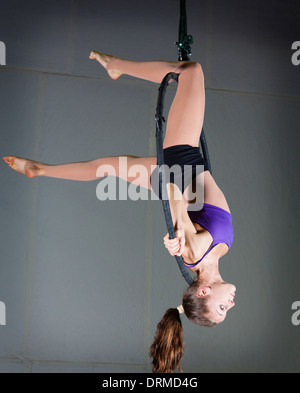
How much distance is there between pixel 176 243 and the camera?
7.02ft

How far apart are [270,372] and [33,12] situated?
327 centimetres

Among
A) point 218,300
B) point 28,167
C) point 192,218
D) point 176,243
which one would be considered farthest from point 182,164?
point 28,167

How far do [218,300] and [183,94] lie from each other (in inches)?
40.2

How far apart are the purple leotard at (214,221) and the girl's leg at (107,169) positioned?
1.53 feet

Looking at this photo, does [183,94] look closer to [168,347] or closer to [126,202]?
[168,347]

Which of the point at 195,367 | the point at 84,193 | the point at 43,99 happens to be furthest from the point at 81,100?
the point at 195,367

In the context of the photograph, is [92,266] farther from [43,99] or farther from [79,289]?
[43,99]

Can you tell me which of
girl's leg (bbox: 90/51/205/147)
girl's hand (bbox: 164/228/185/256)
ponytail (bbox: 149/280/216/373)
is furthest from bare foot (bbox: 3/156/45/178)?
girl's hand (bbox: 164/228/185/256)

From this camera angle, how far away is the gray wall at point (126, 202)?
4004 mm

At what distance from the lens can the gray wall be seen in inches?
158

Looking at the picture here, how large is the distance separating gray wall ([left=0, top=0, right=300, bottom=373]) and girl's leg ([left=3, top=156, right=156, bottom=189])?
978 millimetres

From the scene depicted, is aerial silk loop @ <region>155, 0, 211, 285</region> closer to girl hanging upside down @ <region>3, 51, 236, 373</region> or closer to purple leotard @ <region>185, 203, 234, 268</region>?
girl hanging upside down @ <region>3, 51, 236, 373</region>

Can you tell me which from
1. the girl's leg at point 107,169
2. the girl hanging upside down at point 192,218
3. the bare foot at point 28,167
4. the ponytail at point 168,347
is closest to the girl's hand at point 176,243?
the girl hanging upside down at point 192,218

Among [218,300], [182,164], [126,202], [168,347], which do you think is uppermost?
[126,202]
